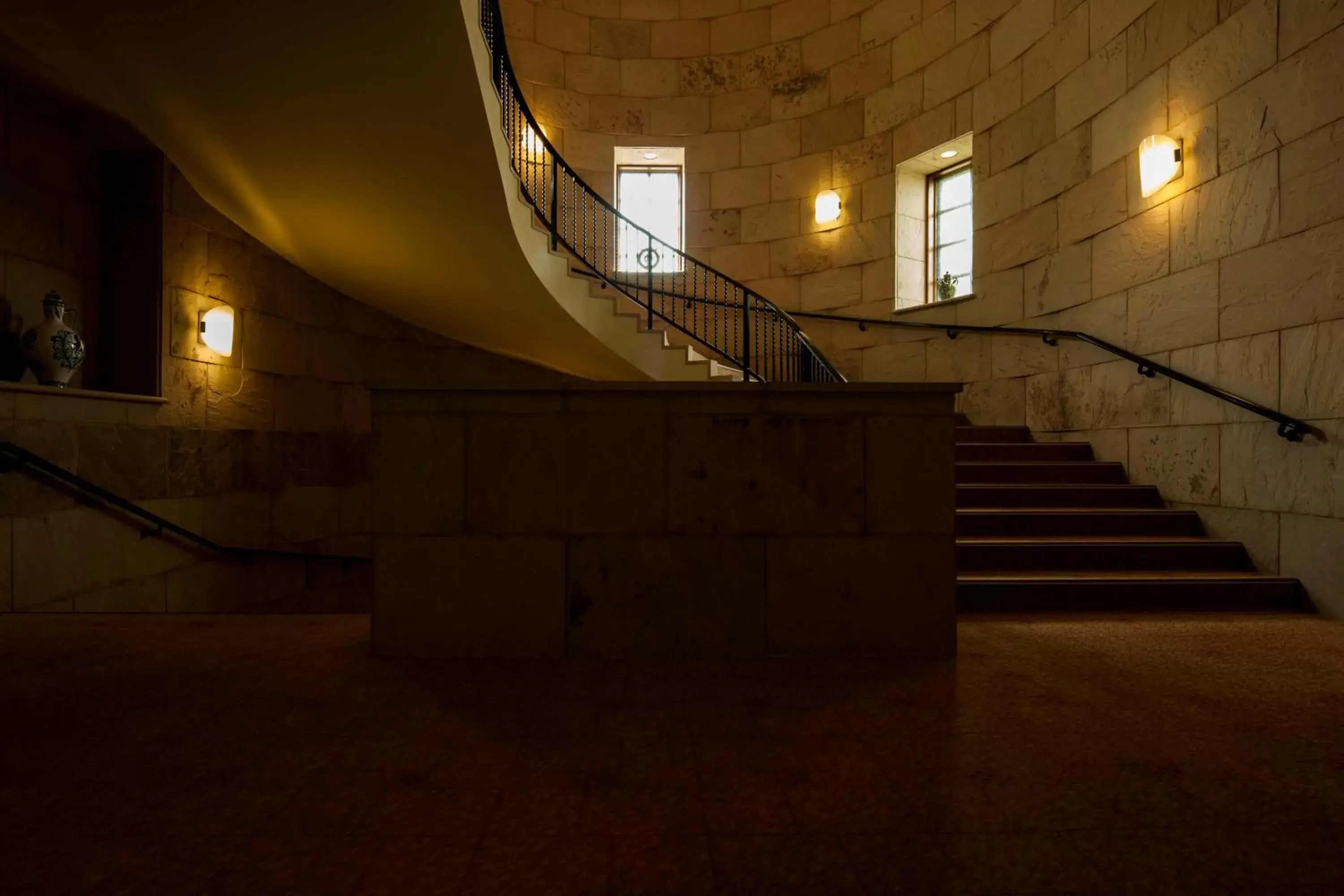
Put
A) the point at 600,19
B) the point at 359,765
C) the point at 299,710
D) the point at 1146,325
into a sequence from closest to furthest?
the point at 359,765
the point at 299,710
the point at 1146,325
the point at 600,19

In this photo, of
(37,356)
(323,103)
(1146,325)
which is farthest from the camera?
(1146,325)

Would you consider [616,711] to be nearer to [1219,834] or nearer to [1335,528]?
[1219,834]

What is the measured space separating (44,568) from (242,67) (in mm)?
3296

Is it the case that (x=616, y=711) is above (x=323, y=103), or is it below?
below

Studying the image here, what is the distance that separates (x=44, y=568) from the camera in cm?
446

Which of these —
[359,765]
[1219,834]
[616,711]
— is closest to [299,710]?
[359,765]

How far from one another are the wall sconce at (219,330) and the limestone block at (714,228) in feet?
19.0

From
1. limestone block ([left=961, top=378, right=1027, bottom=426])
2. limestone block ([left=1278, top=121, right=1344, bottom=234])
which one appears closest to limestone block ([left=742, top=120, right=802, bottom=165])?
limestone block ([left=961, top=378, right=1027, bottom=426])

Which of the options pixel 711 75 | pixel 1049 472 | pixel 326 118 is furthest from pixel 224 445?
pixel 711 75

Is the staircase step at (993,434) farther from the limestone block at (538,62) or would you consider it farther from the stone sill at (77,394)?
the limestone block at (538,62)

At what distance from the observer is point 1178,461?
5305mm

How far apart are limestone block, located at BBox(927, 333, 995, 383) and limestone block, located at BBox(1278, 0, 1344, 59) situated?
129 inches

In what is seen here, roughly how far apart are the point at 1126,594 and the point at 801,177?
6.94 m

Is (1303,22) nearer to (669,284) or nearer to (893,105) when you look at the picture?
(893,105)
